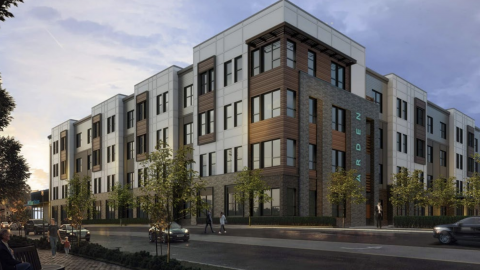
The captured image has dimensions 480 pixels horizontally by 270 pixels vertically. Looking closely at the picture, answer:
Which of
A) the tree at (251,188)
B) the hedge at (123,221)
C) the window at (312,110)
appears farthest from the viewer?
the hedge at (123,221)

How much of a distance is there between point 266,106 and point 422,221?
15.9 metres

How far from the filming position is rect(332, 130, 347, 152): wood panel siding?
46688mm

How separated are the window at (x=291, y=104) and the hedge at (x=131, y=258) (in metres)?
24.3

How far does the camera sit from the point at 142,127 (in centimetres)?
6147

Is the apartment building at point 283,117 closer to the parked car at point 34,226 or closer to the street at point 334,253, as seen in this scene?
the street at point 334,253

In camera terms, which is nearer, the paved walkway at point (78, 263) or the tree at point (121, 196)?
the paved walkway at point (78, 263)

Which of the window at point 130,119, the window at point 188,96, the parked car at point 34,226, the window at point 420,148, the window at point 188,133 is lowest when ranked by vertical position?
the parked car at point 34,226

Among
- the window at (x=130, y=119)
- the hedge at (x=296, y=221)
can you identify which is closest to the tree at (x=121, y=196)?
the window at (x=130, y=119)

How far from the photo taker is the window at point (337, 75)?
4856 cm

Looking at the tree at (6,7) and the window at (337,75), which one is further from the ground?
the window at (337,75)

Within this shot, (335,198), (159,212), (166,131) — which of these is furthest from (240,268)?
(166,131)

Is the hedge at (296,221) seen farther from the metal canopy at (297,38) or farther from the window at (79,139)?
the window at (79,139)

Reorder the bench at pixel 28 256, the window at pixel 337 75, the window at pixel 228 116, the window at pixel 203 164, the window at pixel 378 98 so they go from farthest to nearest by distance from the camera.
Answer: the window at pixel 378 98 → the window at pixel 203 164 → the window at pixel 337 75 → the window at pixel 228 116 → the bench at pixel 28 256

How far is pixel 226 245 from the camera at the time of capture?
25531 mm
